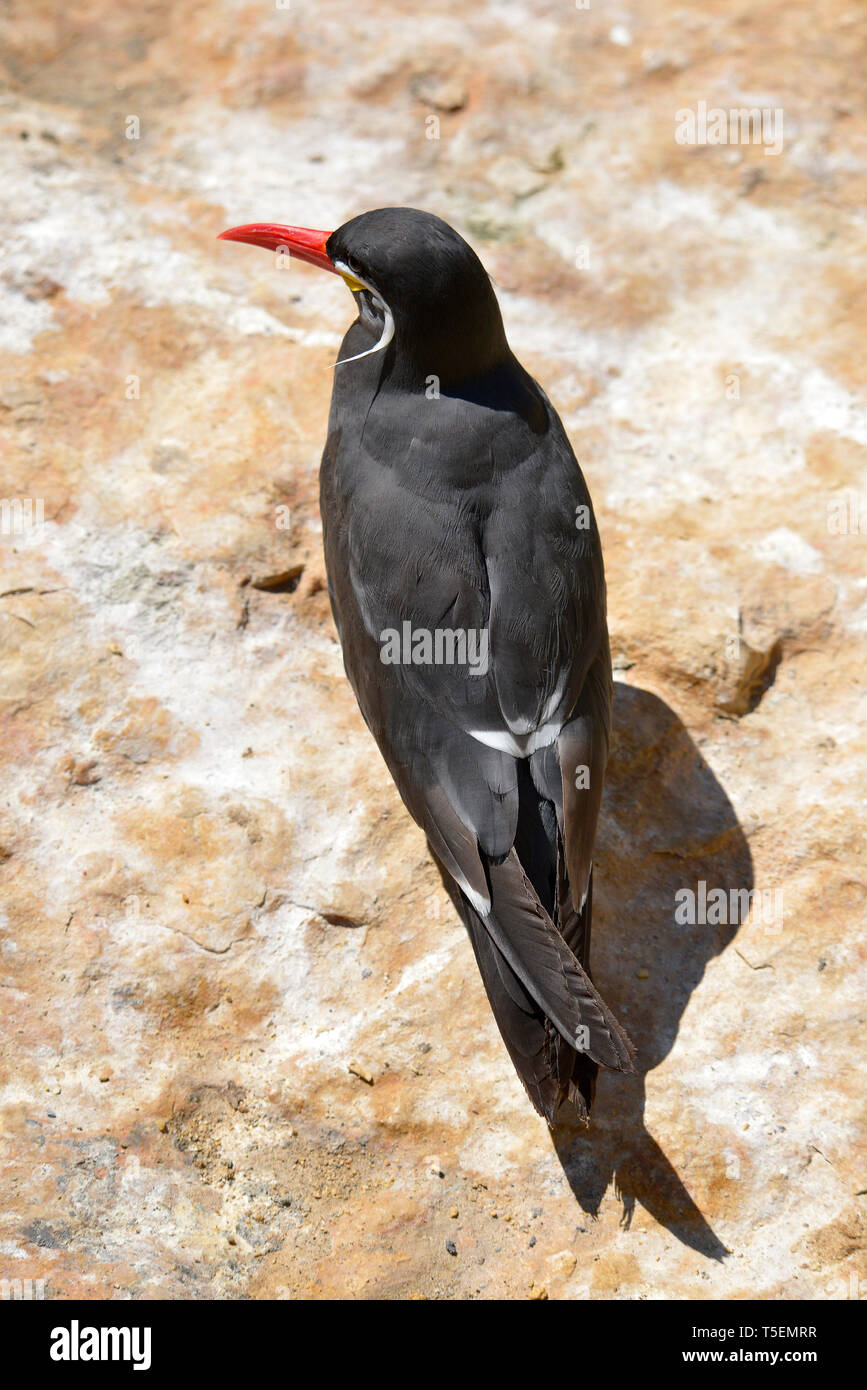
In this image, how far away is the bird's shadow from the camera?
10.1 feet

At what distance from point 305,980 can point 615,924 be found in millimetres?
892

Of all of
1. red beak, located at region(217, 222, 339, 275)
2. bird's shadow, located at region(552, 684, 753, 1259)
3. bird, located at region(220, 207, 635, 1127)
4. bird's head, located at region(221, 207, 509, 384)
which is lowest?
bird's shadow, located at region(552, 684, 753, 1259)

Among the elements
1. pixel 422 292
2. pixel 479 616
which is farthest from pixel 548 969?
pixel 422 292

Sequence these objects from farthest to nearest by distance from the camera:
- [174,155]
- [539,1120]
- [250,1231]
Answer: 1. [174,155]
2. [539,1120]
3. [250,1231]

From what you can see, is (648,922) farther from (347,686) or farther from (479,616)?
(347,686)

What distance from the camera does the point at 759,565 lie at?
13.5 ft

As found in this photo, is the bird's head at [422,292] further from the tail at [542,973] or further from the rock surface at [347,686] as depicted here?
the tail at [542,973]

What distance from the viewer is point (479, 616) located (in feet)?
10.4

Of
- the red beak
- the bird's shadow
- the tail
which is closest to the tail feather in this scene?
the tail

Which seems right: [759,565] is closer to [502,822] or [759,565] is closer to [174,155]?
[502,822]

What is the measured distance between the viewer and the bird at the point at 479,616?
115 inches

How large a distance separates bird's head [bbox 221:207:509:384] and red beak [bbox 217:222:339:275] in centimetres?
15

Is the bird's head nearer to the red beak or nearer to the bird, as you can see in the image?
the bird

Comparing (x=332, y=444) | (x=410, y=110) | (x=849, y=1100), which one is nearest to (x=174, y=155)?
(x=410, y=110)
